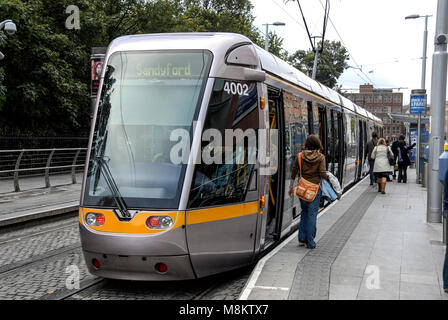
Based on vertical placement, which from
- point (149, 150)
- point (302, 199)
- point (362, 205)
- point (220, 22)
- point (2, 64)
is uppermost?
point (220, 22)

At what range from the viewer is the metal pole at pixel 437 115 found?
980 centimetres

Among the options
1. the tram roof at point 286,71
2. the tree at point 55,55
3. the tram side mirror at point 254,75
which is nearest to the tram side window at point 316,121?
the tram roof at point 286,71

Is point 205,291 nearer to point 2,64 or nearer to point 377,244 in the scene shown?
point 377,244

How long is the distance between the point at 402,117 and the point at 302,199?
2075 centimetres

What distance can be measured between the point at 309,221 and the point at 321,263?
114 cm

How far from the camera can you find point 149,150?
5973 millimetres

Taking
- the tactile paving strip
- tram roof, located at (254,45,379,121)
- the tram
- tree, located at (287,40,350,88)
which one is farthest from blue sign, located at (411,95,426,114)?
tree, located at (287,40,350,88)

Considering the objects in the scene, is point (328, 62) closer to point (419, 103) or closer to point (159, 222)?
point (419, 103)

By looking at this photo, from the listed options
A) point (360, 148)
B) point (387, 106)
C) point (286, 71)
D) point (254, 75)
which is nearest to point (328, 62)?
point (360, 148)

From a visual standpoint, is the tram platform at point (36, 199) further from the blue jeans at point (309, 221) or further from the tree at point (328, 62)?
the tree at point (328, 62)

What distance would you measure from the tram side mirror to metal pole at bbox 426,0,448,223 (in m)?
4.62

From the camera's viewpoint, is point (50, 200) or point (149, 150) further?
point (50, 200)

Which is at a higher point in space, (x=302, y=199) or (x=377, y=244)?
(x=302, y=199)
